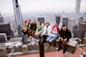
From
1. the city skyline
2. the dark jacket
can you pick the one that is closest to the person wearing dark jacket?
the dark jacket

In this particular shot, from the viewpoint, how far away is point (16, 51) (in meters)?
2.75

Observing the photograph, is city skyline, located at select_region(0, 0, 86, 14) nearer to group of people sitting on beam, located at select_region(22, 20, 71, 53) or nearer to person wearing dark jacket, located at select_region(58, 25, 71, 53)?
group of people sitting on beam, located at select_region(22, 20, 71, 53)

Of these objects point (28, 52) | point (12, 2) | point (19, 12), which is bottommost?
point (28, 52)

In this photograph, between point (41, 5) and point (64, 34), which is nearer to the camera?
point (64, 34)

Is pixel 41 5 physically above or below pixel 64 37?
above

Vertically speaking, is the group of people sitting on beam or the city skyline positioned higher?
the city skyline

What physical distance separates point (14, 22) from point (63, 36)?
1353 mm

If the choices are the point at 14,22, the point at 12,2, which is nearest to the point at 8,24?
the point at 14,22

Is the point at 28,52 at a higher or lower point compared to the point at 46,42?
lower

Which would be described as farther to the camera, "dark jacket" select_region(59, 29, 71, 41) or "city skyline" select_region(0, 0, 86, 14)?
"city skyline" select_region(0, 0, 86, 14)

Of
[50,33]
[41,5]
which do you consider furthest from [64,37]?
[41,5]

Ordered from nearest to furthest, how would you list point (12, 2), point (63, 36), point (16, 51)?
point (63, 36) < point (16, 51) < point (12, 2)

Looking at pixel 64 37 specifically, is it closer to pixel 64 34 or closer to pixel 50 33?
pixel 64 34

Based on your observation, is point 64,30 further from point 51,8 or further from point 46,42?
point 51,8
